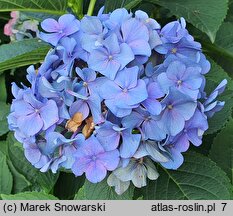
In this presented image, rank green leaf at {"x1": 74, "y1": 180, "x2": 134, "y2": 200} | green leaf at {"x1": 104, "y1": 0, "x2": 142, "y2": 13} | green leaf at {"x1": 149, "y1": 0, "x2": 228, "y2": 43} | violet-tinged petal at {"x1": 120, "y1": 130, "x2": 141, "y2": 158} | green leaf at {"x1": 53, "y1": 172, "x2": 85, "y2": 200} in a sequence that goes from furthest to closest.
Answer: green leaf at {"x1": 53, "y1": 172, "x2": 85, "y2": 200}, green leaf at {"x1": 104, "y1": 0, "x2": 142, "y2": 13}, green leaf at {"x1": 149, "y1": 0, "x2": 228, "y2": 43}, green leaf at {"x1": 74, "y1": 180, "x2": 134, "y2": 200}, violet-tinged petal at {"x1": 120, "y1": 130, "x2": 141, "y2": 158}

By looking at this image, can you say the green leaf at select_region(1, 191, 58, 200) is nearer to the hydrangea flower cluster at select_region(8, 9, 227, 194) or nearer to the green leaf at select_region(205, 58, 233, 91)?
the hydrangea flower cluster at select_region(8, 9, 227, 194)

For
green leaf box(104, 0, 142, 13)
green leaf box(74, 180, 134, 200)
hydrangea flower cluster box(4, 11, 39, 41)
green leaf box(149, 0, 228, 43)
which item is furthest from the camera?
hydrangea flower cluster box(4, 11, 39, 41)

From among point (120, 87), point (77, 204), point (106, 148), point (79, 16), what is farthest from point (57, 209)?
point (79, 16)

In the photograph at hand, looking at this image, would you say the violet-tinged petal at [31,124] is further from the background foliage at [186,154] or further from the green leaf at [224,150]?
the green leaf at [224,150]

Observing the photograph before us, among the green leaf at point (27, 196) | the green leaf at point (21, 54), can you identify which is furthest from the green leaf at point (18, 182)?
the green leaf at point (21, 54)

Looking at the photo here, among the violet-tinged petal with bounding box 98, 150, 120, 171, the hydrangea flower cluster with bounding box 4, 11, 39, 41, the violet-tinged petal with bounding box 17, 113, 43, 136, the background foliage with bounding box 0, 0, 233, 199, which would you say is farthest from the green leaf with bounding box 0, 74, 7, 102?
the violet-tinged petal with bounding box 98, 150, 120, 171

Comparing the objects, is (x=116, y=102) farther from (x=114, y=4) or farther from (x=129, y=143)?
(x=114, y=4)

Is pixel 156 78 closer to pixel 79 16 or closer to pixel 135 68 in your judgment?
pixel 135 68
